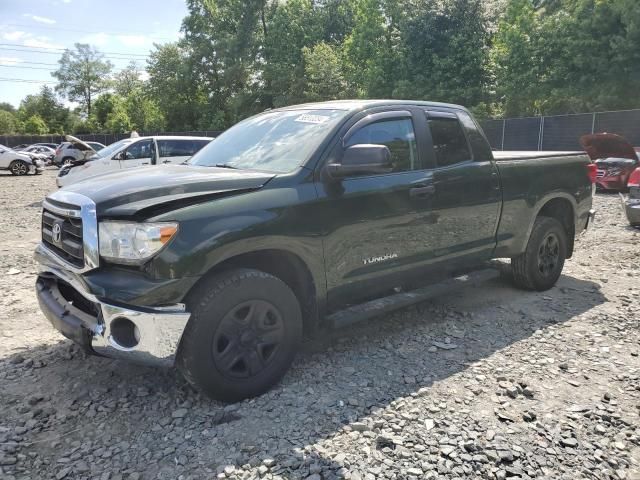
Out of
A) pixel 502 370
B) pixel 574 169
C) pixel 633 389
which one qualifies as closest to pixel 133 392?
pixel 502 370

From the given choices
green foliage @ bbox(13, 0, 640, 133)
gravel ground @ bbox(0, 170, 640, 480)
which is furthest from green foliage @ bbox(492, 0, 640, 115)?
gravel ground @ bbox(0, 170, 640, 480)

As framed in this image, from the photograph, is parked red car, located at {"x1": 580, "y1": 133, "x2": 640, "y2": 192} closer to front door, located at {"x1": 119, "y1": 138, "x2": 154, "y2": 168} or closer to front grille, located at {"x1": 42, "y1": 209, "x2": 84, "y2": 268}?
front door, located at {"x1": 119, "y1": 138, "x2": 154, "y2": 168}

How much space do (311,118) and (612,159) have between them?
36.2 feet

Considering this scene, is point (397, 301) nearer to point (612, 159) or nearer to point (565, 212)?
point (565, 212)

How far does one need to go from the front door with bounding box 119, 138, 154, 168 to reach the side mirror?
399 inches

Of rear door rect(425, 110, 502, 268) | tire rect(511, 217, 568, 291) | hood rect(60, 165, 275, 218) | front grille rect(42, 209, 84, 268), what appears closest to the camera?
hood rect(60, 165, 275, 218)

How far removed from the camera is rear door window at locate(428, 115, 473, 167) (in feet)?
14.0

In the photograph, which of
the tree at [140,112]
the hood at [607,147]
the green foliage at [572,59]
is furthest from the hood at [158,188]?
the tree at [140,112]

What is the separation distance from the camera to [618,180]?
40.2 ft

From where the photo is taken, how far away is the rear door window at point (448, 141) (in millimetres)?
4262

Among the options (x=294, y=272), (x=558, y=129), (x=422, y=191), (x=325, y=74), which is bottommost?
(x=294, y=272)

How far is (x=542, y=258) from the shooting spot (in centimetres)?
531

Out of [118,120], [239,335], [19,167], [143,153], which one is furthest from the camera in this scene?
[118,120]

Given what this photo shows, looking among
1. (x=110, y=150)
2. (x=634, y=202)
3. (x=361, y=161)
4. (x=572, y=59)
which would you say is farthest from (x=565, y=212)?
(x=572, y=59)
